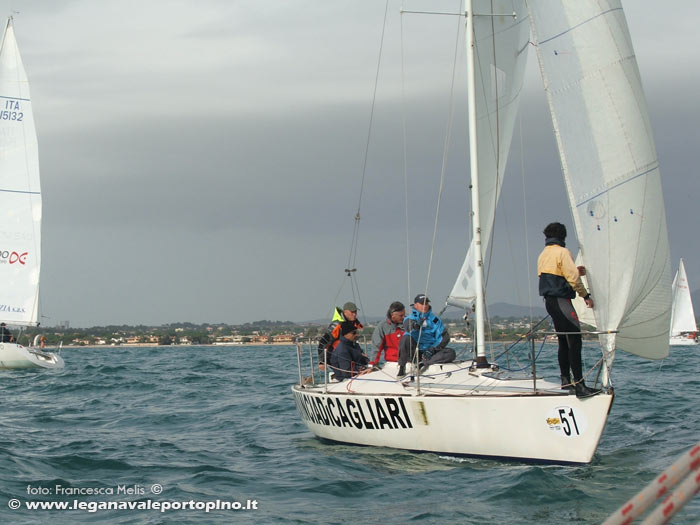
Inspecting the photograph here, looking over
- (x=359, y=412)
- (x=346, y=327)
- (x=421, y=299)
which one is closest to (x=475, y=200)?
(x=421, y=299)

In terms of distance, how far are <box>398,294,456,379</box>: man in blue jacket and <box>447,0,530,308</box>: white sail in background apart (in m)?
0.54

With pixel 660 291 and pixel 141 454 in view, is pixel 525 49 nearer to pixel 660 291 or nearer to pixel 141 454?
pixel 660 291

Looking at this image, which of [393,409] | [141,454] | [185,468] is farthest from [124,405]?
[393,409]

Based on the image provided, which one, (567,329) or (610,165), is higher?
(610,165)

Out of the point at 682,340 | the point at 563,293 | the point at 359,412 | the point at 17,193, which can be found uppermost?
the point at 17,193

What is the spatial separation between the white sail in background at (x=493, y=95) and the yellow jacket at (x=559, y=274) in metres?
1.92

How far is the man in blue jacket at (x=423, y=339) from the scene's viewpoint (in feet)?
34.4

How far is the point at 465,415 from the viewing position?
28.8 feet

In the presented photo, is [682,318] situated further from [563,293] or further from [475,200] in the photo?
[563,293]

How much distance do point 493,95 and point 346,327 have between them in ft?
12.7

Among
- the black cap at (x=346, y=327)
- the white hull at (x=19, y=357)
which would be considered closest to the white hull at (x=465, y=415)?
the black cap at (x=346, y=327)

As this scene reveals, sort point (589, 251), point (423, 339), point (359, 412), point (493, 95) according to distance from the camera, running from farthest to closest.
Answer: point (493, 95)
point (423, 339)
point (359, 412)
point (589, 251)

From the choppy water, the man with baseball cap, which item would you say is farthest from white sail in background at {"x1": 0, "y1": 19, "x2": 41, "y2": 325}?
the man with baseball cap

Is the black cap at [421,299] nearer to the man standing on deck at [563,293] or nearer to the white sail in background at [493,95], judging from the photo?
the white sail in background at [493,95]
